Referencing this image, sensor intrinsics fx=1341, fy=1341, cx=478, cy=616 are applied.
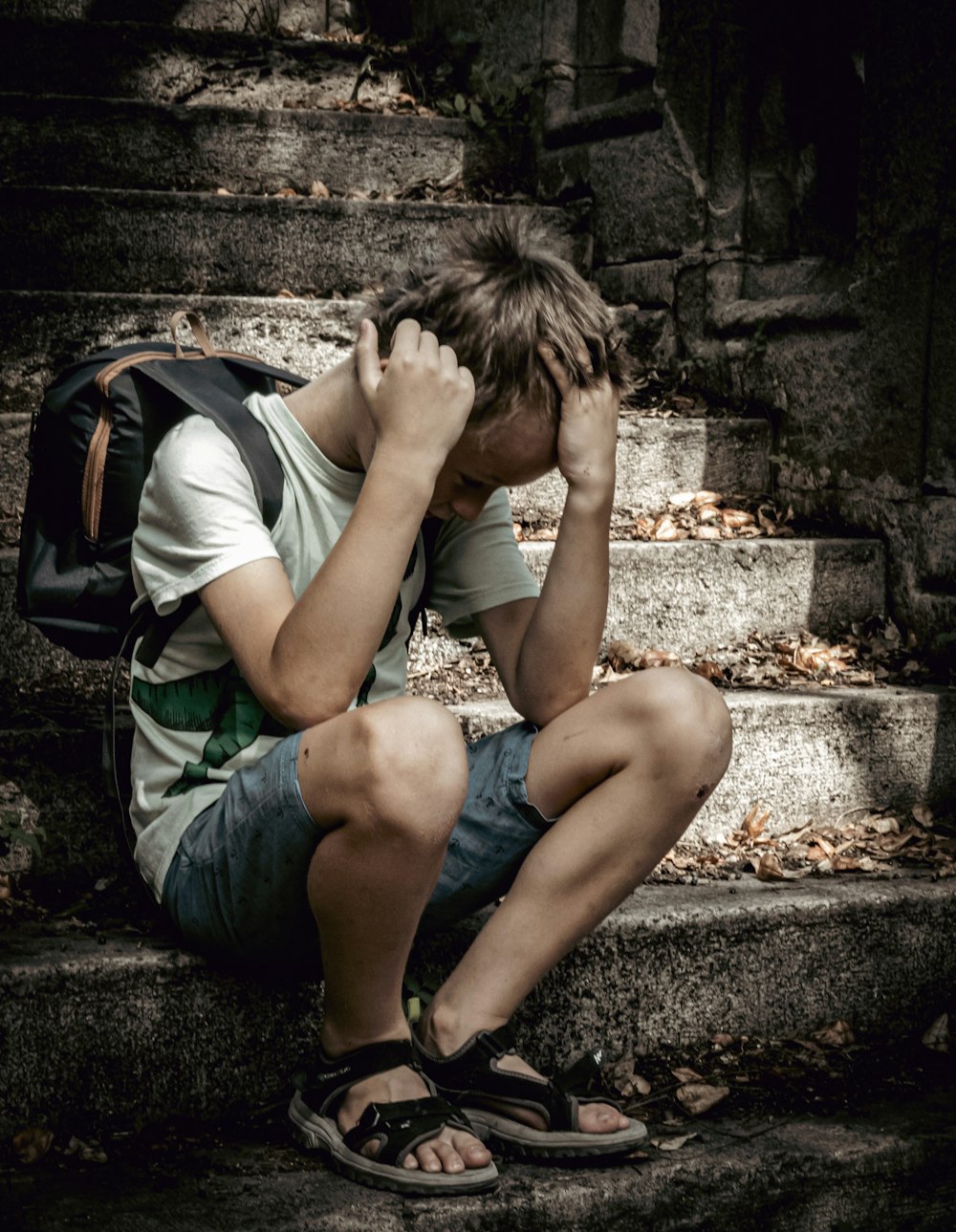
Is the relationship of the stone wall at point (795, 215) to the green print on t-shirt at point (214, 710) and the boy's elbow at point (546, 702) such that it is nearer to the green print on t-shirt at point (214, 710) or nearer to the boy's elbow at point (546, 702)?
the boy's elbow at point (546, 702)

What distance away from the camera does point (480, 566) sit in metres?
2.42

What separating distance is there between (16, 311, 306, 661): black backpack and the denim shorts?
318 mm

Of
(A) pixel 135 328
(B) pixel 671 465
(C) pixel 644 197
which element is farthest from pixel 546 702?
(C) pixel 644 197

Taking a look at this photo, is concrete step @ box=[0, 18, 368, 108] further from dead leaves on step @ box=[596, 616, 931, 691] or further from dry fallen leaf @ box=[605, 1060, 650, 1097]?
dry fallen leaf @ box=[605, 1060, 650, 1097]

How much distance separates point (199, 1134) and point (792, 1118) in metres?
0.98

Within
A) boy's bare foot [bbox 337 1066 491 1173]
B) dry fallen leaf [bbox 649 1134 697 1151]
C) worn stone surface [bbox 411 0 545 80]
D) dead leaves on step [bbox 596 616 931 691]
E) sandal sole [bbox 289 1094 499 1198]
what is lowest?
dry fallen leaf [bbox 649 1134 697 1151]

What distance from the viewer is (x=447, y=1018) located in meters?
2.14

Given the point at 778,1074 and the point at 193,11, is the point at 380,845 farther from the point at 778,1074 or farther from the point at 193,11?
the point at 193,11

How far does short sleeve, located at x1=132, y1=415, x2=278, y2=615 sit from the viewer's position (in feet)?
6.46

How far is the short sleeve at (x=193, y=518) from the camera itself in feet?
6.46

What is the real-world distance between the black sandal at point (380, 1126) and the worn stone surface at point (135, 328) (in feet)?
7.02

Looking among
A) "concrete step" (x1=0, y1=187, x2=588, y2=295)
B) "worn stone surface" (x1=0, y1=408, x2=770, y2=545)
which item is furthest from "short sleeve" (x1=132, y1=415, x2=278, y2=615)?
"concrete step" (x1=0, y1=187, x2=588, y2=295)

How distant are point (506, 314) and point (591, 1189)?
1322 mm

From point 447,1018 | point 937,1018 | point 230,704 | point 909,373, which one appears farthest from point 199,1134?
point 909,373
